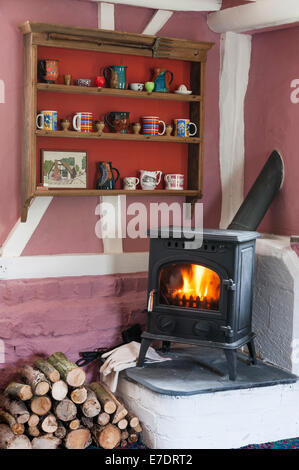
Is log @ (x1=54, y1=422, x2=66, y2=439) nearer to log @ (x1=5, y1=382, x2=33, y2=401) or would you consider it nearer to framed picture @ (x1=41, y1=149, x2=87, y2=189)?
log @ (x1=5, y1=382, x2=33, y2=401)

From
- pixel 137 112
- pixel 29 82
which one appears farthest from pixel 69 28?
pixel 137 112

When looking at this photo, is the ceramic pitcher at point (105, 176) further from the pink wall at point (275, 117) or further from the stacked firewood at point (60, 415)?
the stacked firewood at point (60, 415)

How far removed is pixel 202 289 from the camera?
353cm

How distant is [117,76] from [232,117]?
0.86 meters

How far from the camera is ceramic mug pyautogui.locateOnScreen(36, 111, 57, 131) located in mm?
3611

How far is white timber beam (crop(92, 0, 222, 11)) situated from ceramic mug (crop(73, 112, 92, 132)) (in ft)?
2.19

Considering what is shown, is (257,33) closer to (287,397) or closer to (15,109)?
(15,109)

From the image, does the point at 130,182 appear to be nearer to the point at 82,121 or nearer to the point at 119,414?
the point at 82,121

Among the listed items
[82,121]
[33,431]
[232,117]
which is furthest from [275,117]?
[33,431]

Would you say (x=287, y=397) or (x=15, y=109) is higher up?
(x=15, y=109)

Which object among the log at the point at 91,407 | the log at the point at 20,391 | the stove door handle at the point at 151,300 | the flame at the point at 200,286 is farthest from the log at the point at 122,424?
the flame at the point at 200,286

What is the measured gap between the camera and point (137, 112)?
3.98 meters

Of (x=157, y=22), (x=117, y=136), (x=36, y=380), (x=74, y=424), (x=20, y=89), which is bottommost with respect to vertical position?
(x=74, y=424)

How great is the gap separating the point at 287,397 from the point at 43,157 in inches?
73.4
